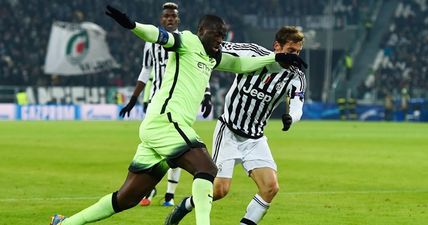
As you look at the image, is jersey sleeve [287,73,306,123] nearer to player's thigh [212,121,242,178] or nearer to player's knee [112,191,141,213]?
player's thigh [212,121,242,178]

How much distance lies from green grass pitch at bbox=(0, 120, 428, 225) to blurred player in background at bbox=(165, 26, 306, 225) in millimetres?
1439

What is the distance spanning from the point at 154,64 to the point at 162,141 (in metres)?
5.39

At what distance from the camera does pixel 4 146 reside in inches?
1039

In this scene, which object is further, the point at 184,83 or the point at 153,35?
the point at 184,83

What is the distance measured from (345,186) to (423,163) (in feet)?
19.9

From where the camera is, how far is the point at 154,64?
45.9 ft

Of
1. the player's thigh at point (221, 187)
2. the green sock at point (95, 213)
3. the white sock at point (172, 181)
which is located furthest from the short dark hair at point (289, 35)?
the white sock at point (172, 181)

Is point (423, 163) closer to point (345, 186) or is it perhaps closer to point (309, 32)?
point (345, 186)

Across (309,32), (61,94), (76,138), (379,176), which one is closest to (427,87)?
(309,32)

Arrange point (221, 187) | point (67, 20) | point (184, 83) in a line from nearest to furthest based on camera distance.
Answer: point (184, 83)
point (221, 187)
point (67, 20)

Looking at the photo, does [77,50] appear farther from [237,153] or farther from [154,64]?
[237,153]

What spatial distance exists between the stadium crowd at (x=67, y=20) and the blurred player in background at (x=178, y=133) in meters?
44.1

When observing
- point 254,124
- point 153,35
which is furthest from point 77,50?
point 153,35

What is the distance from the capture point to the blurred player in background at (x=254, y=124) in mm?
10141
